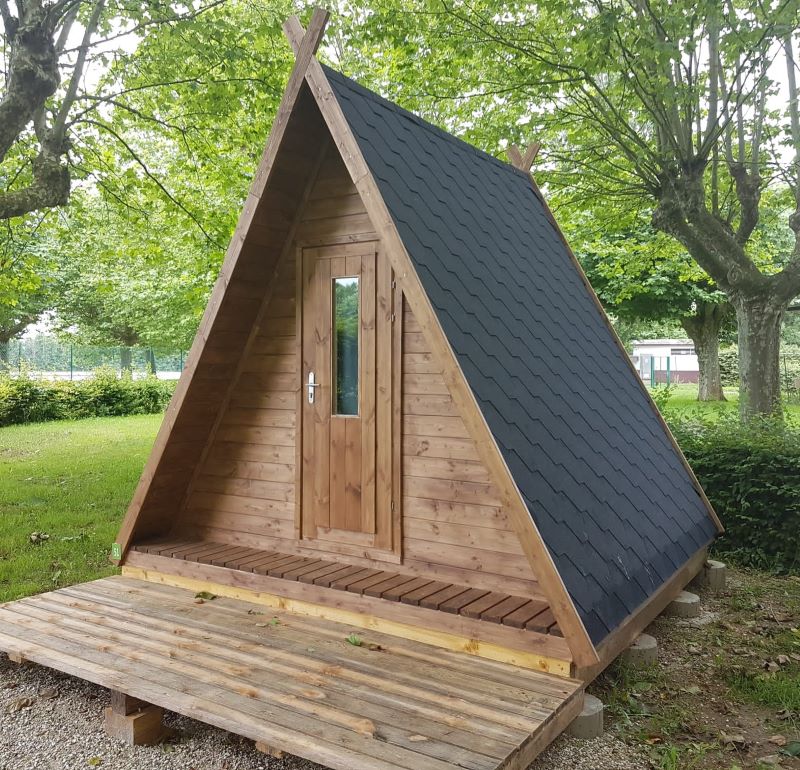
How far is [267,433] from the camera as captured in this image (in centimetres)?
509

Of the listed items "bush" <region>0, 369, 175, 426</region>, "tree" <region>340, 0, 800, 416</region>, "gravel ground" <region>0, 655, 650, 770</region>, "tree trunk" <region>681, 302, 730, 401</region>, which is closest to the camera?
"gravel ground" <region>0, 655, 650, 770</region>

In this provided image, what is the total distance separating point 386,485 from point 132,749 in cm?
197

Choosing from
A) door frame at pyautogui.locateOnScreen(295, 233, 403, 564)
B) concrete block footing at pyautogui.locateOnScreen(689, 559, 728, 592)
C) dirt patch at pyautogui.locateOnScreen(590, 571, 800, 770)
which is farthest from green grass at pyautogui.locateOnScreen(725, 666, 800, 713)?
door frame at pyautogui.locateOnScreen(295, 233, 403, 564)

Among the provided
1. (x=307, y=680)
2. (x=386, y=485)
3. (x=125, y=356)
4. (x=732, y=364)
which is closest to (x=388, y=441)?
(x=386, y=485)

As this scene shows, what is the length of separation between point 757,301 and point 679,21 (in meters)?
3.45

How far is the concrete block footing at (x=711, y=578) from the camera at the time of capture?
230 inches

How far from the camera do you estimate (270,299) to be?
5016mm

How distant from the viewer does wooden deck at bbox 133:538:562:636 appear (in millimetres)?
3691

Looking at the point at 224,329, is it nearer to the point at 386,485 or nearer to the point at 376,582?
the point at 386,485

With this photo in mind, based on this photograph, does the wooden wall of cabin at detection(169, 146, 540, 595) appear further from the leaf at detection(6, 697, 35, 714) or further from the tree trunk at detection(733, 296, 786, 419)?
the tree trunk at detection(733, 296, 786, 419)

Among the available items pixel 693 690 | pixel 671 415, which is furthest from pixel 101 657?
pixel 671 415

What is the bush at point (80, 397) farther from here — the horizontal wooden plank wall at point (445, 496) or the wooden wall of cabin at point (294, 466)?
the horizontal wooden plank wall at point (445, 496)

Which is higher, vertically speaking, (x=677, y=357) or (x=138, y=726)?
(x=677, y=357)

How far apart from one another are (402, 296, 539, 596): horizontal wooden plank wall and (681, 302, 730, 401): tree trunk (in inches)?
700
